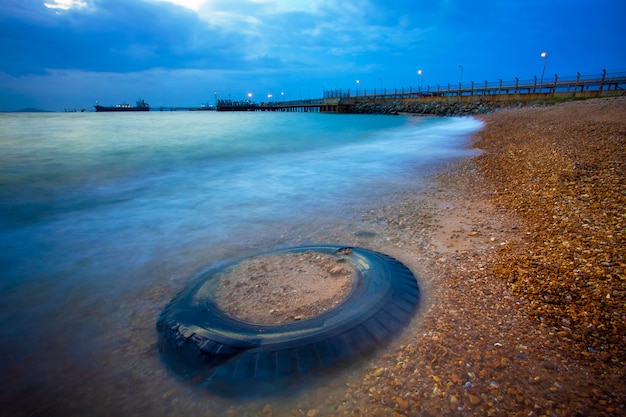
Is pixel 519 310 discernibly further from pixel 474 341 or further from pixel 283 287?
pixel 283 287

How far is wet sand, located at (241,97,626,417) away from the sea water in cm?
126

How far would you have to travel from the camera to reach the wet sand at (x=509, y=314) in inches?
85.4

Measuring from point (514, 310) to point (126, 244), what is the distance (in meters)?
5.68

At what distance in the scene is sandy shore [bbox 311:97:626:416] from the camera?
2168 millimetres

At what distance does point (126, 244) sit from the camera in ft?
17.9

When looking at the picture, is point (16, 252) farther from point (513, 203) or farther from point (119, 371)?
point (513, 203)

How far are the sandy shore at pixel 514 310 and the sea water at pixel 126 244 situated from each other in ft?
4.41

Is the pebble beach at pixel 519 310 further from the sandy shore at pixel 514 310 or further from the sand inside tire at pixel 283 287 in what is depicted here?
the sand inside tire at pixel 283 287

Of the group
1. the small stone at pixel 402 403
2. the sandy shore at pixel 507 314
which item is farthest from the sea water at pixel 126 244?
the small stone at pixel 402 403

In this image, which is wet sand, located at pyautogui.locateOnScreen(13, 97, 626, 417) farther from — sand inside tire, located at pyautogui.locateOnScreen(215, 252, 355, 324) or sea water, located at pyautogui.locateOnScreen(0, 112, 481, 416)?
sand inside tire, located at pyautogui.locateOnScreen(215, 252, 355, 324)

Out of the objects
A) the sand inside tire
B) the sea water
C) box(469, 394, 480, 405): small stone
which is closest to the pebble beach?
box(469, 394, 480, 405): small stone

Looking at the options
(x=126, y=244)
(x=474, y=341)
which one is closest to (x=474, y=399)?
(x=474, y=341)

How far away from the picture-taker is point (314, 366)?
2.50m

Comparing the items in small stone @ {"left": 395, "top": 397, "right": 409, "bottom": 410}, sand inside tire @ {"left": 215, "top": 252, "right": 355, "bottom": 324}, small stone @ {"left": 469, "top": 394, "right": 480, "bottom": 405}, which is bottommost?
small stone @ {"left": 395, "top": 397, "right": 409, "bottom": 410}
